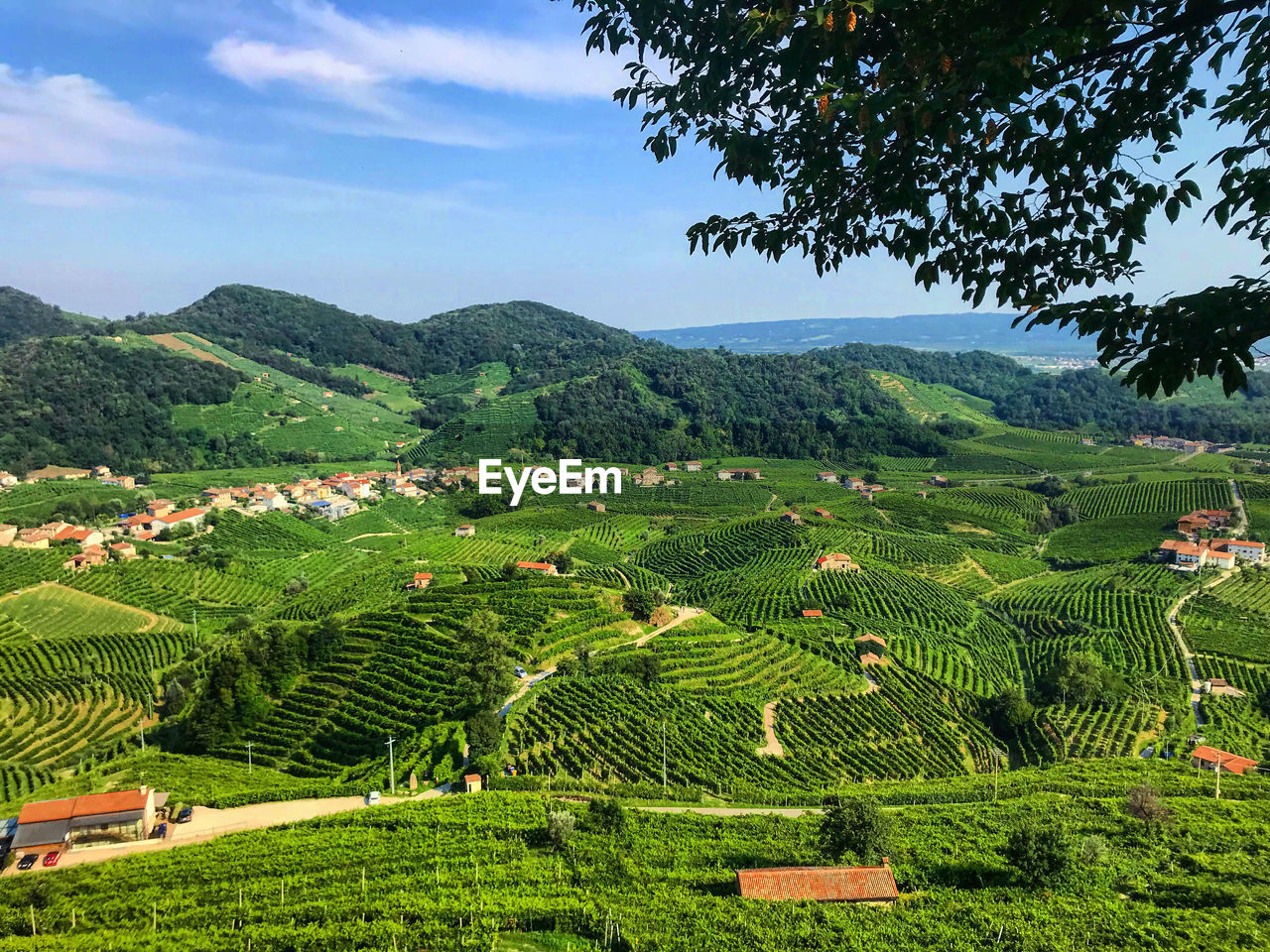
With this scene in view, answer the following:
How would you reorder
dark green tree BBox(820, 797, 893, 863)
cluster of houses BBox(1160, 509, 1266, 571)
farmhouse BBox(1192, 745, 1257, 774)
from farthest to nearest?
cluster of houses BBox(1160, 509, 1266, 571) < farmhouse BBox(1192, 745, 1257, 774) < dark green tree BBox(820, 797, 893, 863)

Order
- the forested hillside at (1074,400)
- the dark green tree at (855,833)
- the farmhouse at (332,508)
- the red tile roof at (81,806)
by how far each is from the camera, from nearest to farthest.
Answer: the dark green tree at (855,833) → the red tile roof at (81,806) → the farmhouse at (332,508) → the forested hillside at (1074,400)

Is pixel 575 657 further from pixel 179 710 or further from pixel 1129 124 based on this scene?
pixel 1129 124

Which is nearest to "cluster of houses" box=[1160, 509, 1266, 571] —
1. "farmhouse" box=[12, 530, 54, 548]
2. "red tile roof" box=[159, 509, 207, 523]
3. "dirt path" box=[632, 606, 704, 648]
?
"dirt path" box=[632, 606, 704, 648]

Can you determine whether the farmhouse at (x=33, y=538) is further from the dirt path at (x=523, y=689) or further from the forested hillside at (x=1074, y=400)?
the forested hillside at (x=1074, y=400)

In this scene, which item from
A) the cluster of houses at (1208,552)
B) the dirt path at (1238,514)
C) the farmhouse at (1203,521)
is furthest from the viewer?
the dirt path at (1238,514)

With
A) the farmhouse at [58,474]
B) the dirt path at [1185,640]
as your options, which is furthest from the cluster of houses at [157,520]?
the dirt path at [1185,640]

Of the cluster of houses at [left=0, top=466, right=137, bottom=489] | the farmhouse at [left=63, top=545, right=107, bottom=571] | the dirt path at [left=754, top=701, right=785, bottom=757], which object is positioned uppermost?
the cluster of houses at [left=0, top=466, right=137, bottom=489]

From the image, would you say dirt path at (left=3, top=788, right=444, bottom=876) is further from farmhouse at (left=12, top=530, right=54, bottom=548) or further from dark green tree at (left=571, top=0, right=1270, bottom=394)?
farmhouse at (left=12, top=530, right=54, bottom=548)
